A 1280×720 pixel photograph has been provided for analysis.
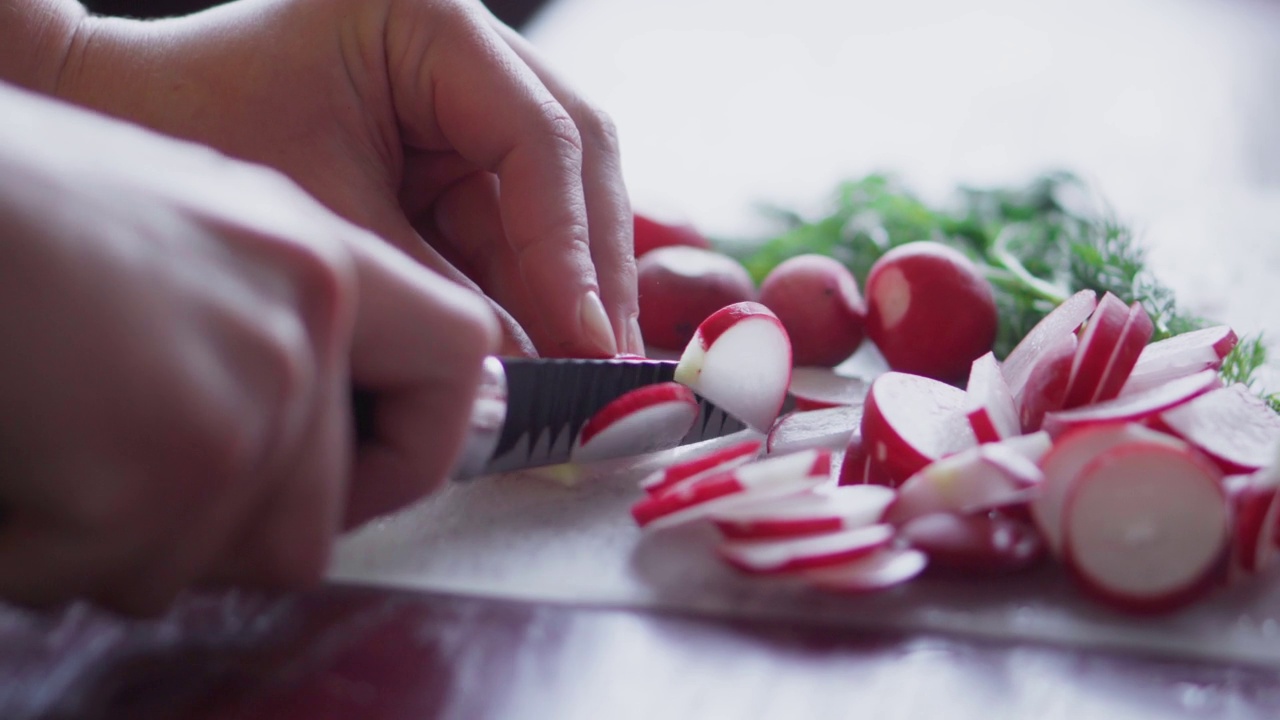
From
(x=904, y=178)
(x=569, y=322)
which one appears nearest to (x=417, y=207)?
(x=569, y=322)

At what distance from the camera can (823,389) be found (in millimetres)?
1279

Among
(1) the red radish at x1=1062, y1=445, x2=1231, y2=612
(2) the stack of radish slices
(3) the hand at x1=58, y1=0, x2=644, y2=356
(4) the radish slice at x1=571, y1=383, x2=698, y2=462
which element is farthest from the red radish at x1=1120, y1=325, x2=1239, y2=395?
(3) the hand at x1=58, y1=0, x2=644, y2=356

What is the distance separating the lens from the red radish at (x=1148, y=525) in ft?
2.22

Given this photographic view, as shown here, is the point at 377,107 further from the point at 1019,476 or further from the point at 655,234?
the point at 1019,476

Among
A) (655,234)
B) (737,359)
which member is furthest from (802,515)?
(655,234)

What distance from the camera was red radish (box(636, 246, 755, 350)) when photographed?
139 centimetres

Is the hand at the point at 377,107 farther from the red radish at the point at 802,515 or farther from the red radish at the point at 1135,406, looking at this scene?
the red radish at the point at 1135,406

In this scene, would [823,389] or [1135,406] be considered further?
[823,389]

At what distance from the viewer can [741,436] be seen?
43.4 inches

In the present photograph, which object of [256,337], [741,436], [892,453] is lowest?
[741,436]

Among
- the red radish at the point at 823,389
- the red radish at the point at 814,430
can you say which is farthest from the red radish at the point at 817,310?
the red radish at the point at 814,430

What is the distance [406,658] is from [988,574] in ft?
1.40

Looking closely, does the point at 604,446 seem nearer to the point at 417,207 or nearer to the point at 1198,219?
the point at 417,207

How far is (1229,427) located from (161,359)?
32.5 inches
